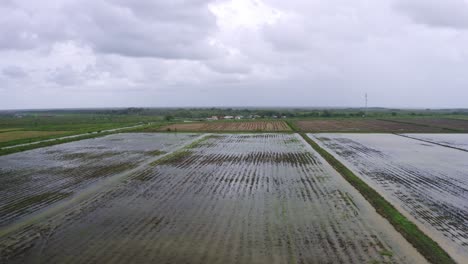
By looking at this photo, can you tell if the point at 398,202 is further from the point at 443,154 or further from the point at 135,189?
the point at 443,154

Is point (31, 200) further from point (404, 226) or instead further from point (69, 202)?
point (404, 226)

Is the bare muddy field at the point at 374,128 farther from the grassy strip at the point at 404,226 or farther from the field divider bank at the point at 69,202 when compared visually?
the field divider bank at the point at 69,202

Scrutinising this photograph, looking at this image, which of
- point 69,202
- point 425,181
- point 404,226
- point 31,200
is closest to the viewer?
point 404,226

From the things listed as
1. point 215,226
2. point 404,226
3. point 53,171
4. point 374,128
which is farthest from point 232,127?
point 404,226

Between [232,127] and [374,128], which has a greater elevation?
[232,127]

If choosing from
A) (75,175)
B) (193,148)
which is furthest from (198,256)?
(193,148)

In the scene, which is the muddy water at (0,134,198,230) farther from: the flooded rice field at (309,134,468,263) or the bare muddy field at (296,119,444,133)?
the bare muddy field at (296,119,444,133)
